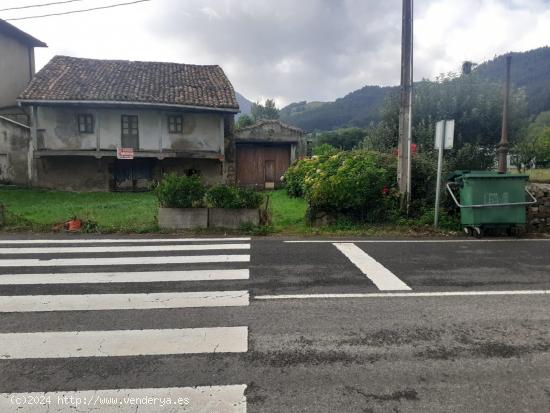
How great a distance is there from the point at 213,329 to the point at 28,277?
3.42 meters

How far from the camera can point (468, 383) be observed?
3.01 m

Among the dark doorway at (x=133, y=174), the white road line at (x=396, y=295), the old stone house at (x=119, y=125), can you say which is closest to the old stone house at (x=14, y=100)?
the old stone house at (x=119, y=125)

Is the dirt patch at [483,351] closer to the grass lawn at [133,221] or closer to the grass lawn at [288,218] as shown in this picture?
the grass lawn at [133,221]

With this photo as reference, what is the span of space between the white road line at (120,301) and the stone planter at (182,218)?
491 centimetres

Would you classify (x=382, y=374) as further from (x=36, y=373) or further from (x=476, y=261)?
(x=476, y=261)

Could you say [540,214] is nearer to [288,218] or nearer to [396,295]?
[288,218]

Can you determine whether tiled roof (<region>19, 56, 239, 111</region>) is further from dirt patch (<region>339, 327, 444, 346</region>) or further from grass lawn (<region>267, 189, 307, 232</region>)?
dirt patch (<region>339, 327, 444, 346</region>)

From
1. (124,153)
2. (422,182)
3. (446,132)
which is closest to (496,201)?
(446,132)

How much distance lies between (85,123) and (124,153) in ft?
8.29

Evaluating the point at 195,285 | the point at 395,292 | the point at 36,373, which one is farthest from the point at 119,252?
the point at 395,292

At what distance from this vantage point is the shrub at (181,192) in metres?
9.91

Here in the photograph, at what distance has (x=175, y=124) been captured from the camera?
20.7 meters

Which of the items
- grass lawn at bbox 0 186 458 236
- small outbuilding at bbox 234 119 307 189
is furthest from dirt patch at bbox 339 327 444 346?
small outbuilding at bbox 234 119 307 189

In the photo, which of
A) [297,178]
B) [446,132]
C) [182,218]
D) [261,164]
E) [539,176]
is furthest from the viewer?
[539,176]
